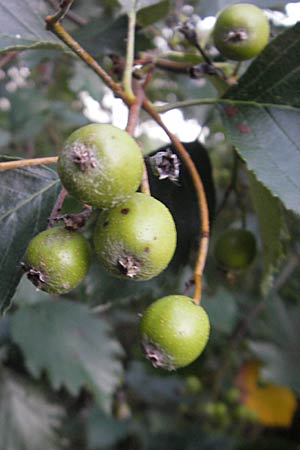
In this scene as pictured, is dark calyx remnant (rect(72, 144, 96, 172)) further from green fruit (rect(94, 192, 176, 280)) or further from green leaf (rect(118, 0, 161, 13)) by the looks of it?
green leaf (rect(118, 0, 161, 13))

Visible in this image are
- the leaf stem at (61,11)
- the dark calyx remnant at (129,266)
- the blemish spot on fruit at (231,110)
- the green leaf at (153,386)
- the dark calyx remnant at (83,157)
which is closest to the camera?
the dark calyx remnant at (83,157)

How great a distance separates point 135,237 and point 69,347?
7.67ft

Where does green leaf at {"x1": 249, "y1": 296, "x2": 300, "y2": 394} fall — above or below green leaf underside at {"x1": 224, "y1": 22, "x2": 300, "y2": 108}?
below

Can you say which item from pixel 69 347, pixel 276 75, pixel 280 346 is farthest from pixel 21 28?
pixel 280 346

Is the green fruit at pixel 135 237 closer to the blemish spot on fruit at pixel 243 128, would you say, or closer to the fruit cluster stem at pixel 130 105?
the fruit cluster stem at pixel 130 105

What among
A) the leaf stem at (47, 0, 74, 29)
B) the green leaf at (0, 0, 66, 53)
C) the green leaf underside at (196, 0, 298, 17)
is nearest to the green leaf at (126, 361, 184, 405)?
the green leaf underside at (196, 0, 298, 17)

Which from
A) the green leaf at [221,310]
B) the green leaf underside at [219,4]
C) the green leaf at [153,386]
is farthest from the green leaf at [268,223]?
the green leaf at [153,386]

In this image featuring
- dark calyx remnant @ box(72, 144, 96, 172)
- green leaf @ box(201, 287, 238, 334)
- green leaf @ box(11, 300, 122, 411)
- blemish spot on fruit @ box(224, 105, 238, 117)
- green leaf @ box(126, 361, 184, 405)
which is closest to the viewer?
dark calyx remnant @ box(72, 144, 96, 172)

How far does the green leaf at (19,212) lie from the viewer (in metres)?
1.33

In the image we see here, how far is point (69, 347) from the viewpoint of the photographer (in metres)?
3.21

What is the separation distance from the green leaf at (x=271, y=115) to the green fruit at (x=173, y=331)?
39 cm

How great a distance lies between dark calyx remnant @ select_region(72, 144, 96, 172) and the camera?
3.11ft

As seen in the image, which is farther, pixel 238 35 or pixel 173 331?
pixel 238 35

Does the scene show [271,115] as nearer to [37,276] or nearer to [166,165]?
[166,165]
